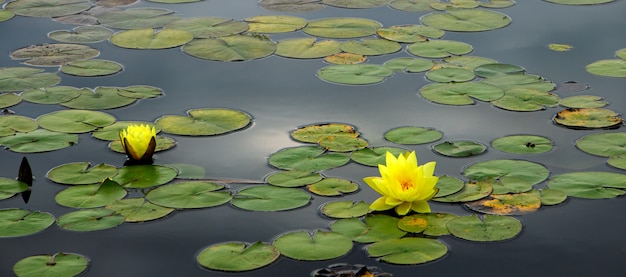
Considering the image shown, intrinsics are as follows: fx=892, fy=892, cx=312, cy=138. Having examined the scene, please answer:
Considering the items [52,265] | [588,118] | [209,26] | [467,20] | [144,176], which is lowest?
[52,265]

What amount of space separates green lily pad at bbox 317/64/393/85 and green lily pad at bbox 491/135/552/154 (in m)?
1.07

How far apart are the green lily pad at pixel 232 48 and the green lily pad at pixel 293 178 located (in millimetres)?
1721

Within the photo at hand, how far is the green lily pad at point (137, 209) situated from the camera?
3.66m

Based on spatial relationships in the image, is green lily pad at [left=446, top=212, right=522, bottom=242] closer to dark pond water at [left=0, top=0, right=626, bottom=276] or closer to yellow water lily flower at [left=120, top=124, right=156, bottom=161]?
→ dark pond water at [left=0, top=0, right=626, bottom=276]

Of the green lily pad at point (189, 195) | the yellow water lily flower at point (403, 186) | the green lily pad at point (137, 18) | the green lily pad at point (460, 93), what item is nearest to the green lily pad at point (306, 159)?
the green lily pad at point (189, 195)

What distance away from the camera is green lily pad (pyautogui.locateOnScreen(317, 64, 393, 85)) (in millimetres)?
5211

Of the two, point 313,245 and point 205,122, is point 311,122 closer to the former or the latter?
point 205,122

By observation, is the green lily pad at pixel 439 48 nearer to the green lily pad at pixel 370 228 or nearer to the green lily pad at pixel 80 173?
the green lily pad at pixel 370 228

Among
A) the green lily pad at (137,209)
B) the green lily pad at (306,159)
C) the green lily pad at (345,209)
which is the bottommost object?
the green lily pad at (137,209)

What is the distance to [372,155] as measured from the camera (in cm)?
420

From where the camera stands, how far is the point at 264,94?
5020mm

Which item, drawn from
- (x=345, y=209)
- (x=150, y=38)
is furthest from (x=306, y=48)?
(x=345, y=209)

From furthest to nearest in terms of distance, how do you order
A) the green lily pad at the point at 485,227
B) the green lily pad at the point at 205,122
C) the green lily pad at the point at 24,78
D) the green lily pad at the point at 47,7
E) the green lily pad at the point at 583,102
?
the green lily pad at the point at 47,7 → the green lily pad at the point at 24,78 → the green lily pad at the point at 583,102 → the green lily pad at the point at 205,122 → the green lily pad at the point at 485,227

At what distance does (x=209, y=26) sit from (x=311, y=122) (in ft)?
5.83
